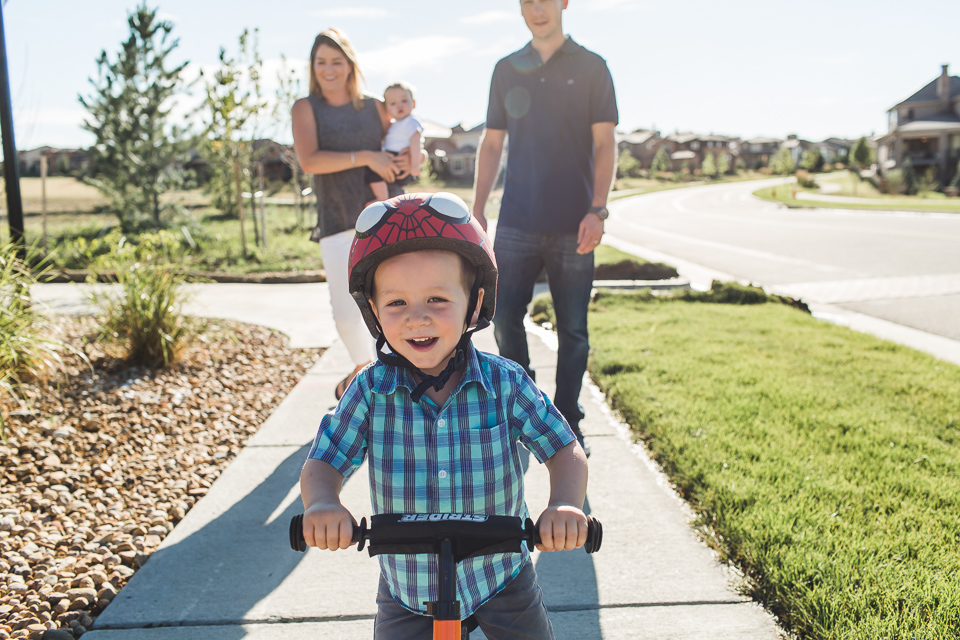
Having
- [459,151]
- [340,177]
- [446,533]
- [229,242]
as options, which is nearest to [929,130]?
[459,151]

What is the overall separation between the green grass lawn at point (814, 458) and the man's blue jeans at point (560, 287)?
2.03ft

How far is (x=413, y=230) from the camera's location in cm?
169

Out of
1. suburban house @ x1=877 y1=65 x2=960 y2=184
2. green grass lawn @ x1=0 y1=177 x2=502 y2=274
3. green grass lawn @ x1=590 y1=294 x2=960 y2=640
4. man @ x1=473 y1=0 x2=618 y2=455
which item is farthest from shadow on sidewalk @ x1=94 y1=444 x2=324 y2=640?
suburban house @ x1=877 y1=65 x2=960 y2=184

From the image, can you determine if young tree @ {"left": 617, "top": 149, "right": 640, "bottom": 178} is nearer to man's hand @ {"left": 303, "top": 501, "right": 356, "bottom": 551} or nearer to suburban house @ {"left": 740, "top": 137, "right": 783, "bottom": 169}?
suburban house @ {"left": 740, "top": 137, "right": 783, "bottom": 169}

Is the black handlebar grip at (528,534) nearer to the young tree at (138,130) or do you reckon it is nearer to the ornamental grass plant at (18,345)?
the ornamental grass plant at (18,345)

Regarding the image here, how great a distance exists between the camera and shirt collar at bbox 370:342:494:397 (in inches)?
70.6

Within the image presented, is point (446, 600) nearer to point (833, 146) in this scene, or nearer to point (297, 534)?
point (297, 534)

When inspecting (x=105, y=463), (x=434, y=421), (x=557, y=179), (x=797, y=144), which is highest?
(x=797, y=144)

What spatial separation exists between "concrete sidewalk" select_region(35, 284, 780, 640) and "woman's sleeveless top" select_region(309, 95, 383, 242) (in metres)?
1.34

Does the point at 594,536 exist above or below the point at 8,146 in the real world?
below

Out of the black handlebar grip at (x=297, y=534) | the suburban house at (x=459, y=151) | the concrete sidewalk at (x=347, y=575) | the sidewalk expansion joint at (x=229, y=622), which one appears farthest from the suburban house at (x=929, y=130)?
the black handlebar grip at (x=297, y=534)

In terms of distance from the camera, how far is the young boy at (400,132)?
14.3 ft

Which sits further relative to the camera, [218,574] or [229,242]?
[229,242]

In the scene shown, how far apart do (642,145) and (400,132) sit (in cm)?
10804
